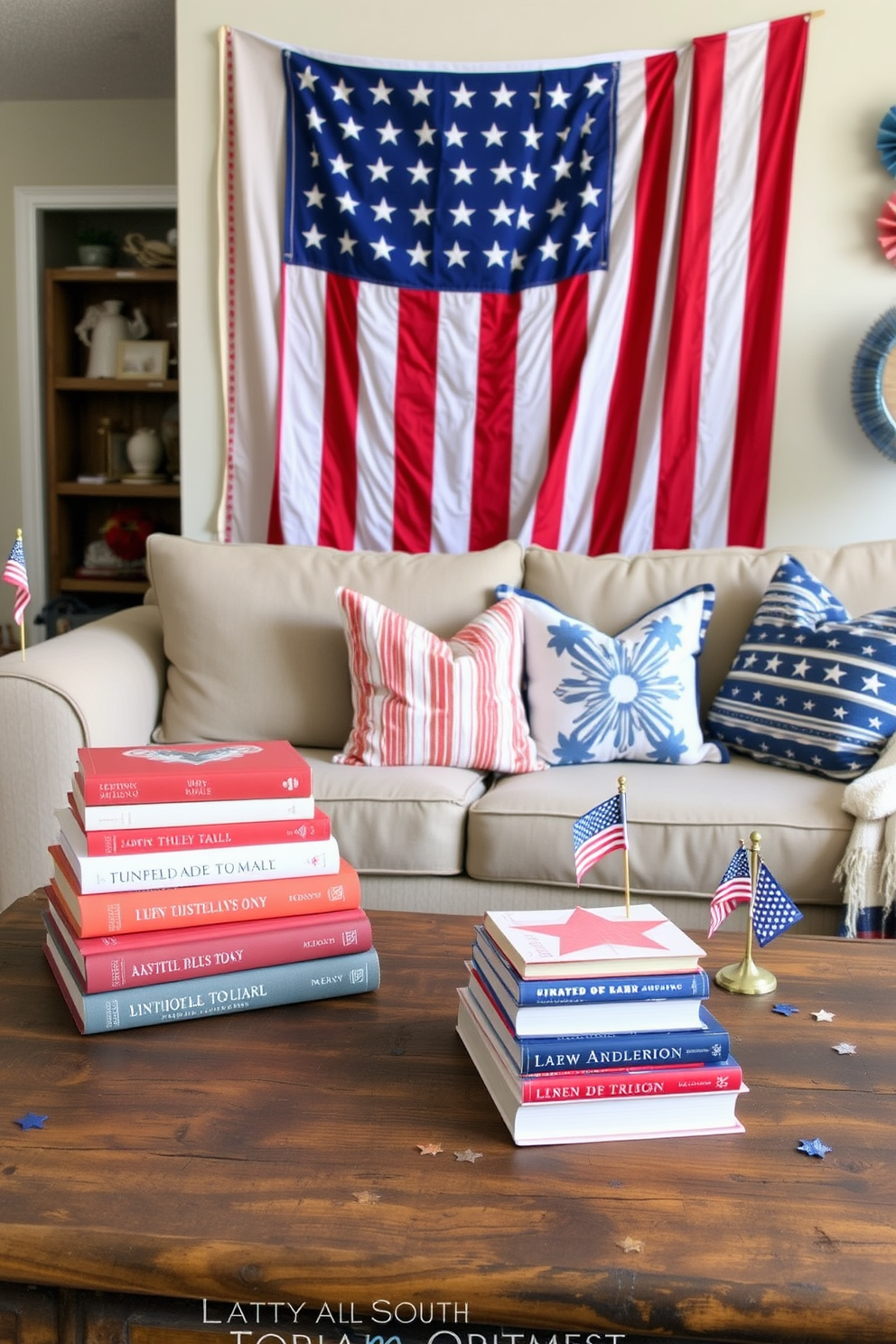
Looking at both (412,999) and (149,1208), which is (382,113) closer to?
(412,999)

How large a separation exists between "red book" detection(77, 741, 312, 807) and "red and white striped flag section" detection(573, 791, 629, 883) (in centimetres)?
29

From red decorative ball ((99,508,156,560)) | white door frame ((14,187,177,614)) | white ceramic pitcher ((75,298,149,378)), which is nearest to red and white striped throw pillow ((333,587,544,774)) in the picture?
red decorative ball ((99,508,156,560))

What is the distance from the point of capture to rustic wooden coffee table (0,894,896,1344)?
2.61 ft

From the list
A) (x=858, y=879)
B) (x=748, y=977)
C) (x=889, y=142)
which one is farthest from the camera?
(x=889, y=142)

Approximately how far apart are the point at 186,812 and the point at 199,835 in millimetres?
27

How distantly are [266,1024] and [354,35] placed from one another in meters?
2.81

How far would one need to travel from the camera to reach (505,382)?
3.15m

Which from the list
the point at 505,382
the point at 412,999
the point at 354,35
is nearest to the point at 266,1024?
the point at 412,999

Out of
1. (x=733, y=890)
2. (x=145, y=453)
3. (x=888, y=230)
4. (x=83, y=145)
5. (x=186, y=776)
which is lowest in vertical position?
(x=733, y=890)

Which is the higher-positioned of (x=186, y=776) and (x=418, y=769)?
(x=186, y=776)

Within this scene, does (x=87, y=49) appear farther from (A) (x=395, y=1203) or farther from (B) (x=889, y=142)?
(A) (x=395, y=1203)

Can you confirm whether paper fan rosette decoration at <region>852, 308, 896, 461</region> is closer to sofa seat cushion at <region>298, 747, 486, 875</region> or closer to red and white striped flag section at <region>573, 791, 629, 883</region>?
sofa seat cushion at <region>298, 747, 486, 875</region>

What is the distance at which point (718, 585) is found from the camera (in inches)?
101

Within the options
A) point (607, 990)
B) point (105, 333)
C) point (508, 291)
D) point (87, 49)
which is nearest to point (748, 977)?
point (607, 990)
